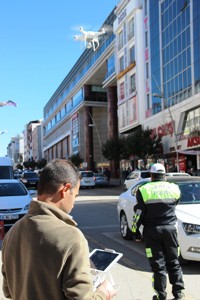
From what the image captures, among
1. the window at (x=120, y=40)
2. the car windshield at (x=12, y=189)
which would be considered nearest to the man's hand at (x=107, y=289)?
the car windshield at (x=12, y=189)

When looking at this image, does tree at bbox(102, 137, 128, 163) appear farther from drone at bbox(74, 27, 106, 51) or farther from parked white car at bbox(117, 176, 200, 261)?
parked white car at bbox(117, 176, 200, 261)

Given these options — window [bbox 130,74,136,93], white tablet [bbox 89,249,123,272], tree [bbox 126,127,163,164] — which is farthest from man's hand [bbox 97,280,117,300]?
window [bbox 130,74,136,93]

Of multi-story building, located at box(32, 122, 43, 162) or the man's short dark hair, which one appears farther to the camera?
multi-story building, located at box(32, 122, 43, 162)

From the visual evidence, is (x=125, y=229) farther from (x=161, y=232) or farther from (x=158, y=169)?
(x=161, y=232)

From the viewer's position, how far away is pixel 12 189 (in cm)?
1370

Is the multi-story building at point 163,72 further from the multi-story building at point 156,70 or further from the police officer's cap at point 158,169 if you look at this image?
the police officer's cap at point 158,169

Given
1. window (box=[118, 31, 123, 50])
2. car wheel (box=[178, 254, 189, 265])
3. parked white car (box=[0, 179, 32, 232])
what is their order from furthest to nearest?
window (box=[118, 31, 123, 50]) → parked white car (box=[0, 179, 32, 232]) → car wheel (box=[178, 254, 189, 265])

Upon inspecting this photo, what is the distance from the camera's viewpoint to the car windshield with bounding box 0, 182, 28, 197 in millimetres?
13355

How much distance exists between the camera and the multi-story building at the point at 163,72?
38.9 metres

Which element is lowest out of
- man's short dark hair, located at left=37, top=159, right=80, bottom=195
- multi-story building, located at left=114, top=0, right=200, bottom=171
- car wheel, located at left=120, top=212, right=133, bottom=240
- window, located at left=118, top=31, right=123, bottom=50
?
car wheel, located at left=120, top=212, right=133, bottom=240

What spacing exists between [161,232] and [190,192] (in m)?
3.23

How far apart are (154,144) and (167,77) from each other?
23.1 ft

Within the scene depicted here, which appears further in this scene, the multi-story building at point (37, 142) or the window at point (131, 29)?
the multi-story building at point (37, 142)

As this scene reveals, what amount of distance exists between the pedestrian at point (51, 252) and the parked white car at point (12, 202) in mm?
9863
